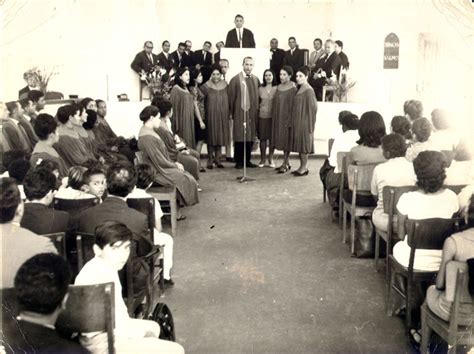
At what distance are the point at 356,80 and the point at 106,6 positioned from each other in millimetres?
4709

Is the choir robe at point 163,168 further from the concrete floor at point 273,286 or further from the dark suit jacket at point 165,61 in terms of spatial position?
the dark suit jacket at point 165,61

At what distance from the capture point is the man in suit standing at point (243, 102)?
7.84 m

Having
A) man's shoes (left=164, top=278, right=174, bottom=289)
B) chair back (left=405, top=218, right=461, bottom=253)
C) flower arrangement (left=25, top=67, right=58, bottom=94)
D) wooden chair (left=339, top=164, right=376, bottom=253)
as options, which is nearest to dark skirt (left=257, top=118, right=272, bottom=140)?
flower arrangement (left=25, top=67, right=58, bottom=94)

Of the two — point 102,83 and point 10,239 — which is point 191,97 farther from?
point 10,239

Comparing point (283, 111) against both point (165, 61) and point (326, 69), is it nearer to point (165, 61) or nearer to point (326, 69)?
point (326, 69)

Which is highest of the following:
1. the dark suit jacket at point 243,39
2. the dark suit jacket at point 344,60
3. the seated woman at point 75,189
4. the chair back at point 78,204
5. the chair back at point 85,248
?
the dark suit jacket at point 243,39

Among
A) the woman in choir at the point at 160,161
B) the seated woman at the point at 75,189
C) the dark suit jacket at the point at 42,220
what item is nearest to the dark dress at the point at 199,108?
the woman in choir at the point at 160,161

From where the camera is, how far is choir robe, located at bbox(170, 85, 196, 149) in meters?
7.54

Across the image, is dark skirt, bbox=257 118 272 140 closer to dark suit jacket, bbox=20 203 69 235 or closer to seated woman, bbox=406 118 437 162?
seated woman, bbox=406 118 437 162

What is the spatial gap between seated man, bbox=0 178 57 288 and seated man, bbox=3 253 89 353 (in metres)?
0.65

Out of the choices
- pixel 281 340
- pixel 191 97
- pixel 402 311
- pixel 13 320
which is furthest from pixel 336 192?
pixel 13 320

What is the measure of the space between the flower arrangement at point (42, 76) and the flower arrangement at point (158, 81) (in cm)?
164

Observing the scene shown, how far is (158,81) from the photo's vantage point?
29.6 ft

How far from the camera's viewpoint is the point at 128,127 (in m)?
8.27
